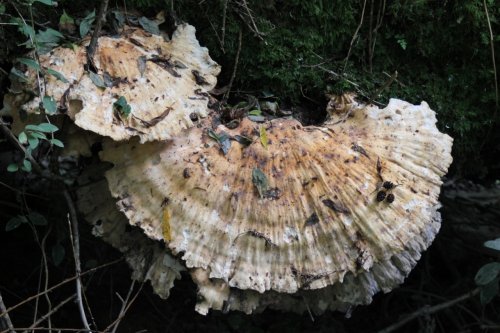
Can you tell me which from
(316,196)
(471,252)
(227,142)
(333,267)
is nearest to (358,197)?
(316,196)

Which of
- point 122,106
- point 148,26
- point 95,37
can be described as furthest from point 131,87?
point 148,26

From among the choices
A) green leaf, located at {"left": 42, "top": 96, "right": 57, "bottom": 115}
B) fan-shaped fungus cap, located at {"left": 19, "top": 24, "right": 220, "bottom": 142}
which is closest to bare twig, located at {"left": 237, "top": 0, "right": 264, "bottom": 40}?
fan-shaped fungus cap, located at {"left": 19, "top": 24, "right": 220, "bottom": 142}

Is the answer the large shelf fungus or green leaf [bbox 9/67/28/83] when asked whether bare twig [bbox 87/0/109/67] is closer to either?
green leaf [bbox 9/67/28/83]

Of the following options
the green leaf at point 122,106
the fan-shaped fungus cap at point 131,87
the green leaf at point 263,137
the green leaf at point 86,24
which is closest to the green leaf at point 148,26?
the fan-shaped fungus cap at point 131,87

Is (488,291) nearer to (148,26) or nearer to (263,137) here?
(263,137)

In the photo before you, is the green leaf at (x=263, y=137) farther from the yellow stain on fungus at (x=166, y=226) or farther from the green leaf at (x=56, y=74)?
the green leaf at (x=56, y=74)

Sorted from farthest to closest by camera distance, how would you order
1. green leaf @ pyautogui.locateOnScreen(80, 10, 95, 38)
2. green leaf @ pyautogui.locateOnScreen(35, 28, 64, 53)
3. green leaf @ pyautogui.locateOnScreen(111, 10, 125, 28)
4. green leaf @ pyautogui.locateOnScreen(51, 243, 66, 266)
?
green leaf @ pyautogui.locateOnScreen(51, 243, 66, 266)
green leaf @ pyautogui.locateOnScreen(111, 10, 125, 28)
green leaf @ pyautogui.locateOnScreen(80, 10, 95, 38)
green leaf @ pyautogui.locateOnScreen(35, 28, 64, 53)
